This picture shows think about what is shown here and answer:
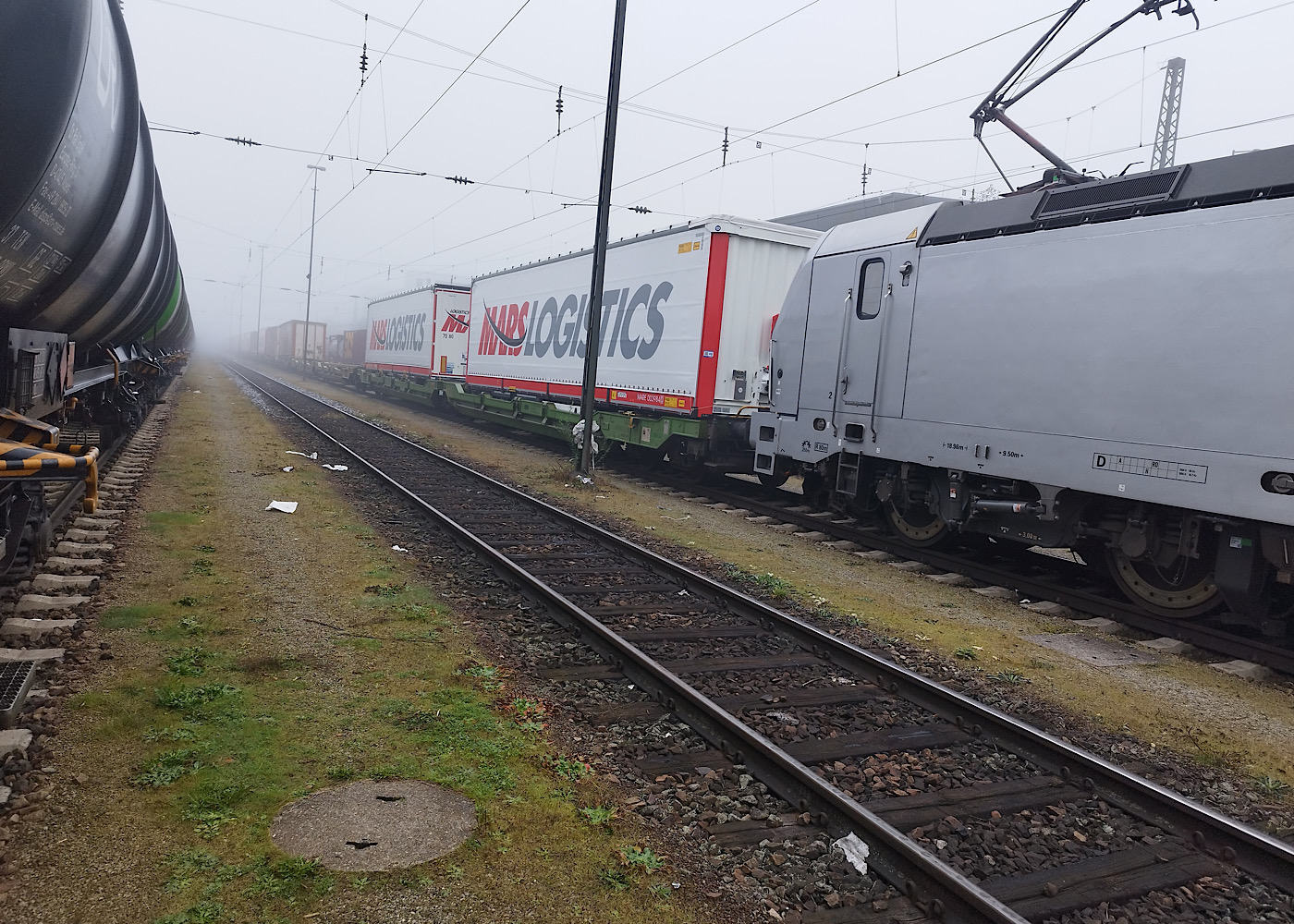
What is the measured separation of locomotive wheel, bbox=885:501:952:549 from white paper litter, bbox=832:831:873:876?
6.01 meters

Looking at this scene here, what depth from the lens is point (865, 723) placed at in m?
4.63

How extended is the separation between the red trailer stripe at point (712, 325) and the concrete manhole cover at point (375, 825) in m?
9.50

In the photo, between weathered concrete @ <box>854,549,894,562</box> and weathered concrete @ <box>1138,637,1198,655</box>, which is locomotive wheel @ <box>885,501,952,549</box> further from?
weathered concrete @ <box>1138,637,1198,655</box>

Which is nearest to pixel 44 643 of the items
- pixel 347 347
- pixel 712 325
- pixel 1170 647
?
pixel 1170 647

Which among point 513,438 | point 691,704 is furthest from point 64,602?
point 513,438

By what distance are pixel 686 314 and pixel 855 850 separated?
34.4ft

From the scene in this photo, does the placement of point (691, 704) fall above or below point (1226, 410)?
below

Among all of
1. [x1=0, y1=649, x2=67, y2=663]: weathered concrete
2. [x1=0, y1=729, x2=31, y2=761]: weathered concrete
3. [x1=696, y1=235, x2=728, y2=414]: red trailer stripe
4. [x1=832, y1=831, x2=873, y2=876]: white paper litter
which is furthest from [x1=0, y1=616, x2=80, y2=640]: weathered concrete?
[x1=696, y1=235, x2=728, y2=414]: red trailer stripe

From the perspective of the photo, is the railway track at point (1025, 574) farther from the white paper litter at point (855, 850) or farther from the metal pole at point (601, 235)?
the white paper litter at point (855, 850)

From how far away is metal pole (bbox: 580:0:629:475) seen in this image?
13422 mm

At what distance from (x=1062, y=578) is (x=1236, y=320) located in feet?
10.4

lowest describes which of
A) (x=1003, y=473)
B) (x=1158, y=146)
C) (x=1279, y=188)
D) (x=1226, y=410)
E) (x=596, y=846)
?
(x=596, y=846)

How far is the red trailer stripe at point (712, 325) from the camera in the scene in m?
12.5

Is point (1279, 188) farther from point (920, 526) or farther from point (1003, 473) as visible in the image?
point (920, 526)
